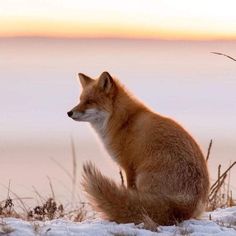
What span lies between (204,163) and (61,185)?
160 centimetres

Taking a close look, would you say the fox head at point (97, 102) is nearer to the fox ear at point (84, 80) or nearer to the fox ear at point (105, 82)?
the fox ear at point (105, 82)

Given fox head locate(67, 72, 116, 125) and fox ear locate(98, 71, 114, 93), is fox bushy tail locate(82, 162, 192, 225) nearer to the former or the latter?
fox head locate(67, 72, 116, 125)

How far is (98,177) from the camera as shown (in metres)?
6.96

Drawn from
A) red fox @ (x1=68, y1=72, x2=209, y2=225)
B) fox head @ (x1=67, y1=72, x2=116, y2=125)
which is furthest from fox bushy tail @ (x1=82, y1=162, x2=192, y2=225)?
fox head @ (x1=67, y1=72, x2=116, y2=125)

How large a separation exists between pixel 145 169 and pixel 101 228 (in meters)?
1.18

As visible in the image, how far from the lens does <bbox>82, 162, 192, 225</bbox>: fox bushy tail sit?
6945mm

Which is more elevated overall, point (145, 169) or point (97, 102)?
point (97, 102)

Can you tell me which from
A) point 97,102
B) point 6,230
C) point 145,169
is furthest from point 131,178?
point 6,230

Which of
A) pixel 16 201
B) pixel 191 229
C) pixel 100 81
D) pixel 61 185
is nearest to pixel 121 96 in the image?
pixel 100 81

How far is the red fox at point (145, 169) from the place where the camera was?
6984 mm

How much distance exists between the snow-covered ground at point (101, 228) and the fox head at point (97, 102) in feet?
6.85

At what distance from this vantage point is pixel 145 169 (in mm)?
7590

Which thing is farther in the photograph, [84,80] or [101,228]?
[84,80]

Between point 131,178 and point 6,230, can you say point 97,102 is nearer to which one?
point 131,178
